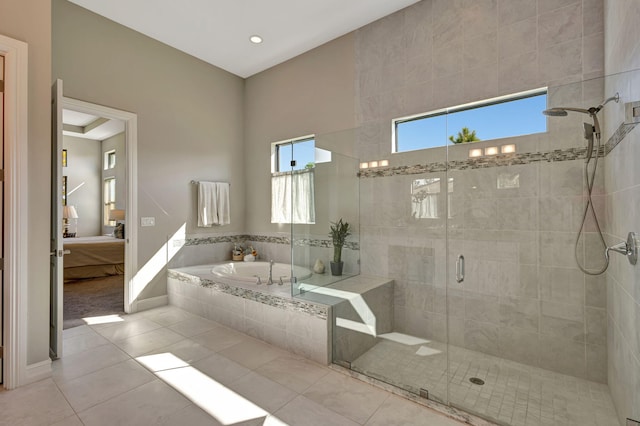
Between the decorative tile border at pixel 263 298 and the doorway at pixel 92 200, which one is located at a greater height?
the doorway at pixel 92 200

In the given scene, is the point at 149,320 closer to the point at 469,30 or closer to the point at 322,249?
the point at 322,249

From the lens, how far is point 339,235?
3.21m

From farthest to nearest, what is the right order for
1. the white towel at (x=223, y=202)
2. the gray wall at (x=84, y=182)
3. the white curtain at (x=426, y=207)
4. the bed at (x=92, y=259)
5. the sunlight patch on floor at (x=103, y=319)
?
the gray wall at (x=84, y=182)
the bed at (x=92, y=259)
the white towel at (x=223, y=202)
the sunlight patch on floor at (x=103, y=319)
the white curtain at (x=426, y=207)

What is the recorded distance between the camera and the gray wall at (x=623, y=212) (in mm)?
1455

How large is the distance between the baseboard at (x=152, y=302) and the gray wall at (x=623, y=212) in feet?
14.0

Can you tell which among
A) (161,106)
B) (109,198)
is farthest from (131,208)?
(109,198)

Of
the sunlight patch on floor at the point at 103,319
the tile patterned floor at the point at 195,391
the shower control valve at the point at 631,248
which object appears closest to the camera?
the shower control valve at the point at 631,248

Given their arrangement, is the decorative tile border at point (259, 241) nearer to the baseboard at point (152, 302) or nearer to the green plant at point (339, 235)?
the green plant at point (339, 235)

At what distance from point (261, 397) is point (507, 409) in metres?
1.51

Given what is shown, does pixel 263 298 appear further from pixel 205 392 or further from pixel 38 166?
pixel 38 166

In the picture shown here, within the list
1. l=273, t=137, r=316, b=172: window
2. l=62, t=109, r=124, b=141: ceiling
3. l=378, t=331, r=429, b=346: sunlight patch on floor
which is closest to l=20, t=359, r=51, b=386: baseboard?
l=378, t=331, r=429, b=346: sunlight patch on floor

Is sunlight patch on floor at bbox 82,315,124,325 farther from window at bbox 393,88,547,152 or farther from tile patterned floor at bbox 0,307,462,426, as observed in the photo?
window at bbox 393,88,547,152

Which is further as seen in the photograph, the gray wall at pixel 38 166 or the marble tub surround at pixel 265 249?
the marble tub surround at pixel 265 249

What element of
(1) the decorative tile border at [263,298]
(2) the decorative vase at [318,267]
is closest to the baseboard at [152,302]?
(1) the decorative tile border at [263,298]
